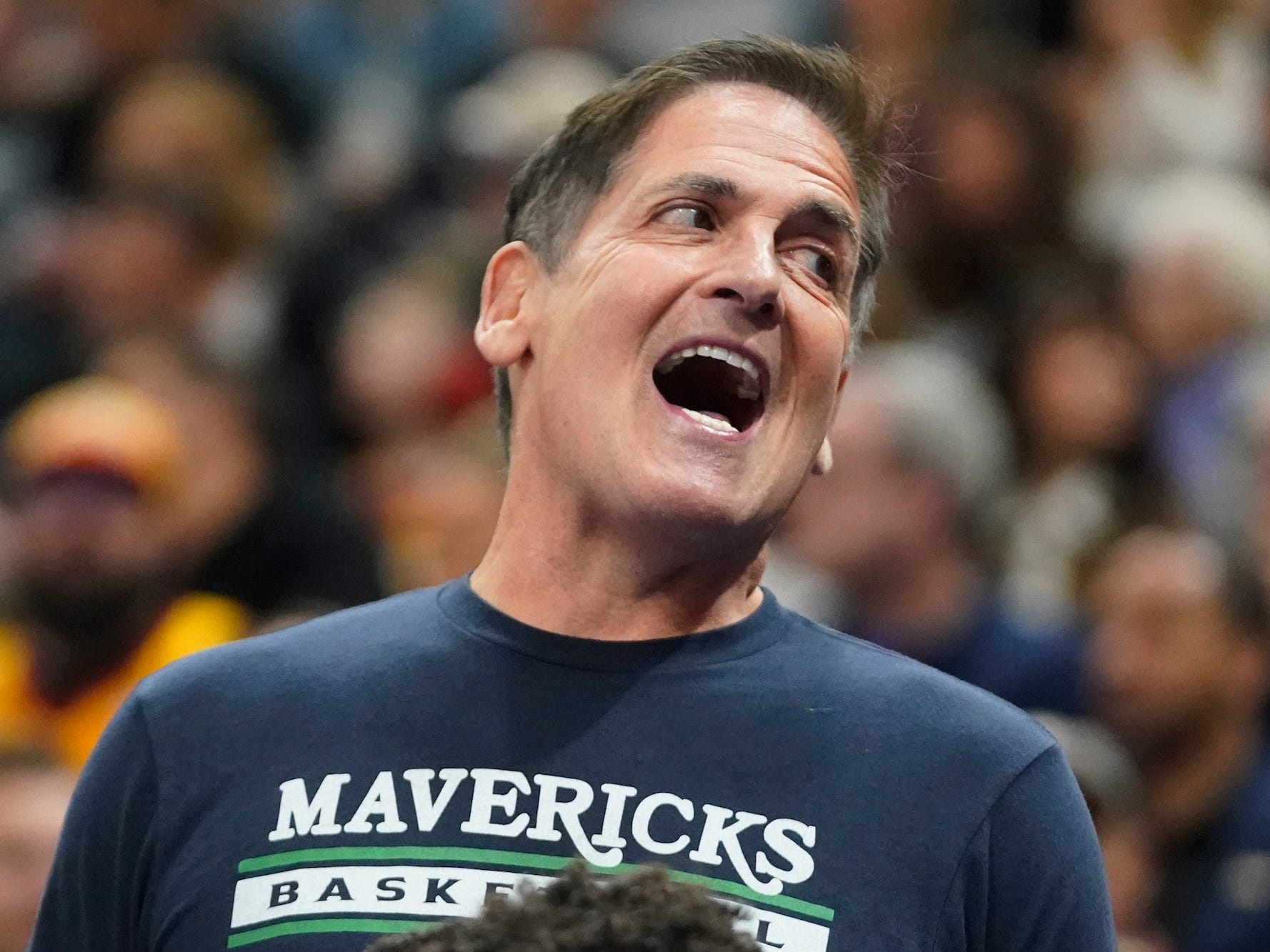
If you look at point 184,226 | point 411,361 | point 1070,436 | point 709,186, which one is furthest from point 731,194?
point 184,226

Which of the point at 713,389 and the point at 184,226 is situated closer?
the point at 713,389

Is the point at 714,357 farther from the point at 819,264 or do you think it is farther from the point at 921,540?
the point at 921,540

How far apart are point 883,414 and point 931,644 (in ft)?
1.79

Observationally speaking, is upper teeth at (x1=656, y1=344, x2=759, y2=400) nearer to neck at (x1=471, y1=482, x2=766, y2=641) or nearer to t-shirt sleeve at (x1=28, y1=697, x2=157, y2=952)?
neck at (x1=471, y1=482, x2=766, y2=641)

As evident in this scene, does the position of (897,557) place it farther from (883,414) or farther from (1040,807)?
(1040,807)

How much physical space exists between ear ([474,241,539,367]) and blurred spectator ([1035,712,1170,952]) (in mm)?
1747

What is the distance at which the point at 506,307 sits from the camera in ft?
7.40

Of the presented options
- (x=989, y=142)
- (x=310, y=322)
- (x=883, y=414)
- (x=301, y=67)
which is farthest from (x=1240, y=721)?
(x=301, y=67)

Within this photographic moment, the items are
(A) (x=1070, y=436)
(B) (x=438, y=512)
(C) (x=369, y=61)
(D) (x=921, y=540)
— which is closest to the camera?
(D) (x=921, y=540)

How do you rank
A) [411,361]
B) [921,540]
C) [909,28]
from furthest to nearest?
[909,28] → [411,361] → [921,540]

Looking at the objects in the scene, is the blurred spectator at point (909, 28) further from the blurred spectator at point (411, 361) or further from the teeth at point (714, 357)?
the teeth at point (714, 357)

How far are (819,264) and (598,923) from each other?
1.17 metres

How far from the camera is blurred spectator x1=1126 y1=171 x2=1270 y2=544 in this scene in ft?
16.5

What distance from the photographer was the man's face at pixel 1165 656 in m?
4.07
